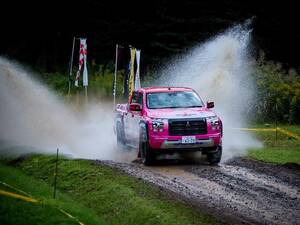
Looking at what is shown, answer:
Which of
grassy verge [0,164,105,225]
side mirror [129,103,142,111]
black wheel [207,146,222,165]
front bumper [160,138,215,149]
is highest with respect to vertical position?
side mirror [129,103,142,111]

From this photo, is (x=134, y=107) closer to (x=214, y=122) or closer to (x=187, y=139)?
(x=187, y=139)

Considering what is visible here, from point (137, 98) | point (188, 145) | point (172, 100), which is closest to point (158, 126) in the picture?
point (188, 145)

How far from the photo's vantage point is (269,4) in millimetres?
43562

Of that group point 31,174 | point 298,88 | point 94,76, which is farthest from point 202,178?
point 94,76

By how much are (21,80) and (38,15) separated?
22673mm

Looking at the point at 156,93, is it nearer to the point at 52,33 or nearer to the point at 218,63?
the point at 218,63

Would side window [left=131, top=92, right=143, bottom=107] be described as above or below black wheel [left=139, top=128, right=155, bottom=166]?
above

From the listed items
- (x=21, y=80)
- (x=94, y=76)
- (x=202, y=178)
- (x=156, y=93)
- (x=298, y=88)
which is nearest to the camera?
(x=202, y=178)

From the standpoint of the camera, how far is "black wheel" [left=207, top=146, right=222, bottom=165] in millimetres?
→ 18297

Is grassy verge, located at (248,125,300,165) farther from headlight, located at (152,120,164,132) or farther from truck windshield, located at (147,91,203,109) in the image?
headlight, located at (152,120,164,132)

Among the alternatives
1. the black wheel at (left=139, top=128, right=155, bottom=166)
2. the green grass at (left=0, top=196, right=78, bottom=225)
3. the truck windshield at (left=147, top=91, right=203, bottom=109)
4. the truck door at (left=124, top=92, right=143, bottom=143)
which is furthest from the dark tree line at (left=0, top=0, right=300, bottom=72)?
the green grass at (left=0, top=196, right=78, bottom=225)

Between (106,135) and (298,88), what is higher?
(298,88)

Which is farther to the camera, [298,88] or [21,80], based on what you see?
[298,88]

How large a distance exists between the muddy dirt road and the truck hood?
4.39 feet
